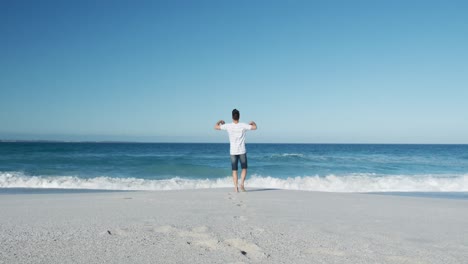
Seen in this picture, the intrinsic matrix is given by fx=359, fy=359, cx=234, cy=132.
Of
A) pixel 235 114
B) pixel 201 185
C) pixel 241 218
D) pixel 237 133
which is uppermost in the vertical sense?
pixel 235 114

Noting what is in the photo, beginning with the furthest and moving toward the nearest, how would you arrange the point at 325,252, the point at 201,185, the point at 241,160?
the point at 201,185, the point at 241,160, the point at 325,252

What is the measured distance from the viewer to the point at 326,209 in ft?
20.7

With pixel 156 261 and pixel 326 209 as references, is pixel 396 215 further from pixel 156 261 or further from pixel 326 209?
pixel 156 261

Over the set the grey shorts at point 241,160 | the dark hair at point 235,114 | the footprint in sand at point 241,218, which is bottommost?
the footprint in sand at point 241,218

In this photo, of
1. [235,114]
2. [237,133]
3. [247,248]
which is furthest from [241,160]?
[247,248]

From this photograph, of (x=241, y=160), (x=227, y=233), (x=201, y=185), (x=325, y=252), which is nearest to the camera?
(x=325, y=252)

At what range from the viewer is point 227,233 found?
408 cm

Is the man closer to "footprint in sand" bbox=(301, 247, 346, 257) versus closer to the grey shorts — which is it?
the grey shorts

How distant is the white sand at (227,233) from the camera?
327 cm

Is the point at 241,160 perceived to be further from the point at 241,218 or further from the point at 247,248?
the point at 247,248

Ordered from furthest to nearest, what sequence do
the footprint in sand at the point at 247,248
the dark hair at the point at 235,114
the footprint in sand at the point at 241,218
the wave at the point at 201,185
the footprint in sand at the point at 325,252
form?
1. the wave at the point at 201,185
2. the dark hair at the point at 235,114
3. the footprint in sand at the point at 241,218
4. the footprint in sand at the point at 325,252
5. the footprint in sand at the point at 247,248

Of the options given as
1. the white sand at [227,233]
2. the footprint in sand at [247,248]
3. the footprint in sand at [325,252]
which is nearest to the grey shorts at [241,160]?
the white sand at [227,233]

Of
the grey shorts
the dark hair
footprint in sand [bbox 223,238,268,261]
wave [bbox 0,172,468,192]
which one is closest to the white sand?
footprint in sand [bbox 223,238,268,261]

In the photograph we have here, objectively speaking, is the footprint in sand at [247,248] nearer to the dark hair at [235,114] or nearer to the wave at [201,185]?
the dark hair at [235,114]
